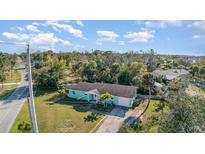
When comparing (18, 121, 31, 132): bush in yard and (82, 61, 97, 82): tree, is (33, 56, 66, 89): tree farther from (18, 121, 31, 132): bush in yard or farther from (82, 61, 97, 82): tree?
(18, 121, 31, 132): bush in yard

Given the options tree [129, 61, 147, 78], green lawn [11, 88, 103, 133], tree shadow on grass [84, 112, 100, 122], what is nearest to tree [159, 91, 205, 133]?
green lawn [11, 88, 103, 133]

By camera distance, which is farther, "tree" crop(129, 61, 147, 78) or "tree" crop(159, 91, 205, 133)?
"tree" crop(129, 61, 147, 78)

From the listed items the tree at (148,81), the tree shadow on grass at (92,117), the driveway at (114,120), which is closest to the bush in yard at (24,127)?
the tree shadow on grass at (92,117)

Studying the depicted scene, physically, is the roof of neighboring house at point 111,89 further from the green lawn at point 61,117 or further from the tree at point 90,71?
the tree at point 90,71

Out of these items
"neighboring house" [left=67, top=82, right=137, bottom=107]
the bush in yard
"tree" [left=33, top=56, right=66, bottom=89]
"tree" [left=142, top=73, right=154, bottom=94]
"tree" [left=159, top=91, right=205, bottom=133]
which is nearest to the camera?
"tree" [left=159, top=91, right=205, bottom=133]
